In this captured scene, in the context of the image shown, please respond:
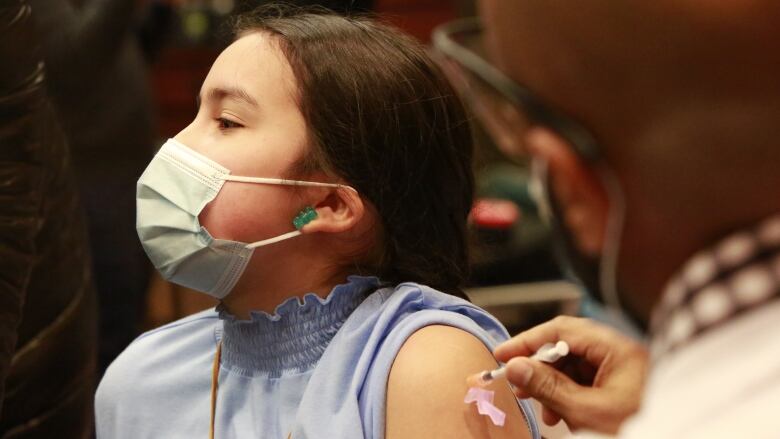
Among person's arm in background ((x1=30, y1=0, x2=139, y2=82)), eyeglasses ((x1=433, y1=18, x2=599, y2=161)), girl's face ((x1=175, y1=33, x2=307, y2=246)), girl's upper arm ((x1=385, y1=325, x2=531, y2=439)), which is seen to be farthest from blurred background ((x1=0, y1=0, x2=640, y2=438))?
eyeglasses ((x1=433, y1=18, x2=599, y2=161))

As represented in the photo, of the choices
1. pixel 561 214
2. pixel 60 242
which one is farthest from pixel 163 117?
pixel 561 214

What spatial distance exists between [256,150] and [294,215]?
102mm

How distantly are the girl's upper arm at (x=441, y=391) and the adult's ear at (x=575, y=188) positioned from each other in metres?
0.41

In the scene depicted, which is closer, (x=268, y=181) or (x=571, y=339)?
(x=571, y=339)

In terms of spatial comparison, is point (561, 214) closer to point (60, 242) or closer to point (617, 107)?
point (617, 107)

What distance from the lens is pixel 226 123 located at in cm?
144

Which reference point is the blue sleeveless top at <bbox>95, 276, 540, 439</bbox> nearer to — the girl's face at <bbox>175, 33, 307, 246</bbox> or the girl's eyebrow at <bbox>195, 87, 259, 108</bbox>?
the girl's face at <bbox>175, 33, 307, 246</bbox>

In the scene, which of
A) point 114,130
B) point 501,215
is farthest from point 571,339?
point 501,215

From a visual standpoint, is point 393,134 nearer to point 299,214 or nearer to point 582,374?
point 299,214

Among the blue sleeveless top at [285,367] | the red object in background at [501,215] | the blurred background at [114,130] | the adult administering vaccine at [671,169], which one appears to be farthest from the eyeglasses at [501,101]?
the red object in background at [501,215]

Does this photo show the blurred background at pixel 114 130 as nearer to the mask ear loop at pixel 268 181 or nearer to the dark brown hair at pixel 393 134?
the dark brown hair at pixel 393 134

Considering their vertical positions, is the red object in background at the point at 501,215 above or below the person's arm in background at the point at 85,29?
below

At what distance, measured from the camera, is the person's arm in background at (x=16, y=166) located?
1.39 m

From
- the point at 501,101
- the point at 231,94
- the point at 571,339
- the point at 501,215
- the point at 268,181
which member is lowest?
the point at 501,215
